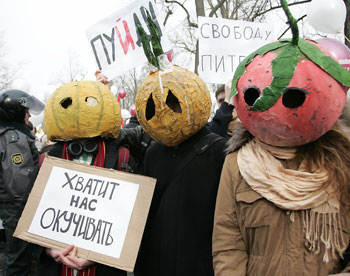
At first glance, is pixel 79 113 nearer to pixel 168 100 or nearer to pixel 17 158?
pixel 168 100

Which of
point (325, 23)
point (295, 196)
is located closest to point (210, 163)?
point (295, 196)

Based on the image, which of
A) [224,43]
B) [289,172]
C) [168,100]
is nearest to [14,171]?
[168,100]

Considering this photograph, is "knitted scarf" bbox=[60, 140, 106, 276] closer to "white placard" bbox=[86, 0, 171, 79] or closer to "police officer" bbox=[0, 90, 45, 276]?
"white placard" bbox=[86, 0, 171, 79]

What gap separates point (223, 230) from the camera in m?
1.48

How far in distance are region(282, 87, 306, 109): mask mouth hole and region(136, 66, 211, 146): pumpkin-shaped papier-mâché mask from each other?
0.52 metres

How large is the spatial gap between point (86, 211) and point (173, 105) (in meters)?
0.79

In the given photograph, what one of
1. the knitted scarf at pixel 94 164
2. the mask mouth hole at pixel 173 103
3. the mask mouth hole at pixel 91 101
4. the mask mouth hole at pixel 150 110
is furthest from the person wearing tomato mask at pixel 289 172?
the mask mouth hole at pixel 91 101

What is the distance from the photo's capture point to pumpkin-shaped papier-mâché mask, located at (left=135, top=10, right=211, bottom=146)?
5.47 feet

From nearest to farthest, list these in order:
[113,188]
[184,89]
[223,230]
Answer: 1. [223,230]
2. [184,89]
3. [113,188]

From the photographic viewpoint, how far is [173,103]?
1756mm

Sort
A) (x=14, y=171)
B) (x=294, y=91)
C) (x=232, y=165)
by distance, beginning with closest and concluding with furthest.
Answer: (x=294, y=91), (x=232, y=165), (x=14, y=171)

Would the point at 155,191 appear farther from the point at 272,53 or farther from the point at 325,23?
the point at 325,23

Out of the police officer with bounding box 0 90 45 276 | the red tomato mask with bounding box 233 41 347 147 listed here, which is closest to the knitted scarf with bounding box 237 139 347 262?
the red tomato mask with bounding box 233 41 347 147

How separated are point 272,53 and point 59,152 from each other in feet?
4.75
